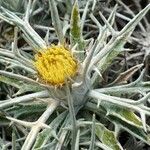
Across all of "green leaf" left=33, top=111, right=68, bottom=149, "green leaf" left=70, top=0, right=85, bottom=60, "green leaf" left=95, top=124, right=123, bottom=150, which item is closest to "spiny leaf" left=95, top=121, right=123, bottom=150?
"green leaf" left=95, top=124, right=123, bottom=150

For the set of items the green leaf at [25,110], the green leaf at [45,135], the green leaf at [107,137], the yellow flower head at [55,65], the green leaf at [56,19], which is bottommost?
the green leaf at [107,137]

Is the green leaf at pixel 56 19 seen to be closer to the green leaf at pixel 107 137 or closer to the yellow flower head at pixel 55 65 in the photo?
the yellow flower head at pixel 55 65

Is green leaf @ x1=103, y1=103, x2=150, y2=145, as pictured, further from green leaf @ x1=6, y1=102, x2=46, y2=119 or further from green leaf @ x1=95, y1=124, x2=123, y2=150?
green leaf @ x1=6, y1=102, x2=46, y2=119

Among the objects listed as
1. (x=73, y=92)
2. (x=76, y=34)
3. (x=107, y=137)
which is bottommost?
(x=107, y=137)

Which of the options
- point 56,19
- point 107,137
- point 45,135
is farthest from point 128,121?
point 56,19

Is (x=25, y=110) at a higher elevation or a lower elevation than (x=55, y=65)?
lower

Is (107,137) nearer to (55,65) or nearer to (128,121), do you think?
(128,121)

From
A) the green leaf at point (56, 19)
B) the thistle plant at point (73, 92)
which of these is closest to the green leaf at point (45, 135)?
the thistle plant at point (73, 92)
